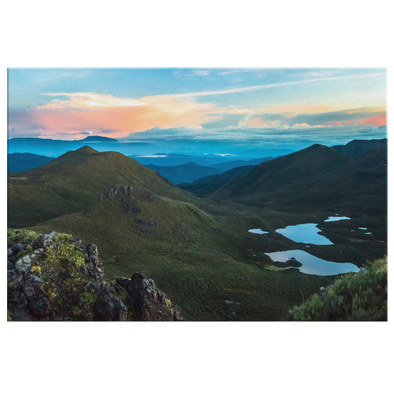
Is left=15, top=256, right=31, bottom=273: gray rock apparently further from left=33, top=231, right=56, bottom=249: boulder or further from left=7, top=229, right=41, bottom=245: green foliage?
left=7, top=229, right=41, bottom=245: green foliage

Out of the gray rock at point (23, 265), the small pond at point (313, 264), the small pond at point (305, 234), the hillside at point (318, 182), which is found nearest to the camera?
the gray rock at point (23, 265)

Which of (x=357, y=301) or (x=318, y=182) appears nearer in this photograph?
(x=357, y=301)

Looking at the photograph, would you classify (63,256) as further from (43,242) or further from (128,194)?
(128,194)

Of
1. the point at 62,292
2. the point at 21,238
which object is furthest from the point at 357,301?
the point at 21,238

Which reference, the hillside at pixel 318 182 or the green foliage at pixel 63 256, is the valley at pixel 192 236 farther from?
the green foliage at pixel 63 256

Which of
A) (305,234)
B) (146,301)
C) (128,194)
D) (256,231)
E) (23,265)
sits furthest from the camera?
(305,234)

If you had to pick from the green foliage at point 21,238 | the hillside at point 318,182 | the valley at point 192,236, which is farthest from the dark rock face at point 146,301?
the hillside at point 318,182
